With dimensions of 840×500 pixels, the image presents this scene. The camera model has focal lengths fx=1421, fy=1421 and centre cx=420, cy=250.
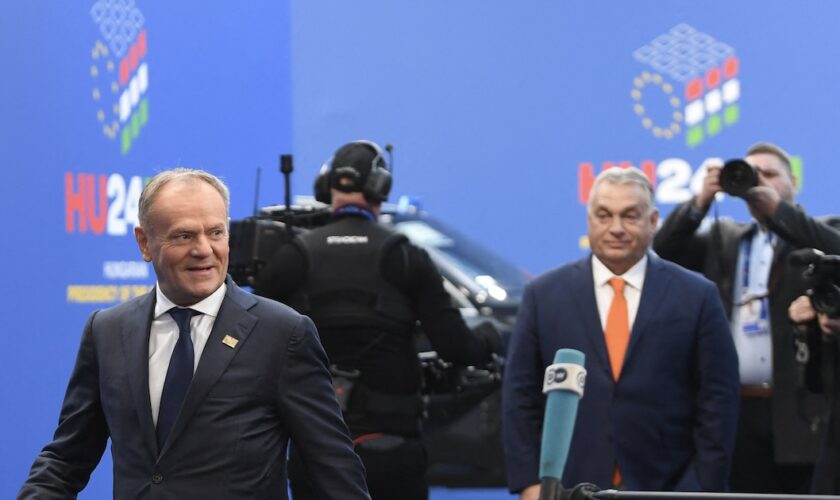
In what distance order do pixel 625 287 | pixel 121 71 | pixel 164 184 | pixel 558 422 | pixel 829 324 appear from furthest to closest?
pixel 121 71 < pixel 625 287 < pixel 829 324 < pixel 164 184 < pixel 558 422

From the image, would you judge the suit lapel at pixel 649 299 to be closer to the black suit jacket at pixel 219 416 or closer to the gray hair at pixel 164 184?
the black suit jacket at pixel 219 416

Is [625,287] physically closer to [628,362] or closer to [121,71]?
[628,362]

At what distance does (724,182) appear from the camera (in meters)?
5.33

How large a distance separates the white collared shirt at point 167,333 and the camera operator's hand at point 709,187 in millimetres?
2697

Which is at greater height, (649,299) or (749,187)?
(749,187)

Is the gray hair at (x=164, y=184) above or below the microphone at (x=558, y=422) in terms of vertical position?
above

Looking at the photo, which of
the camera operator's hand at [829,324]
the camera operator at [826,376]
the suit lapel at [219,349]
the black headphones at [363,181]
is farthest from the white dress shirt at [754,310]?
the suit lapel at [219,349]

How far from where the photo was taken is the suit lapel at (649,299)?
15.1 feet

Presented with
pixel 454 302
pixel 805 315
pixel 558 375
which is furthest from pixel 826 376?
pixel 558 375

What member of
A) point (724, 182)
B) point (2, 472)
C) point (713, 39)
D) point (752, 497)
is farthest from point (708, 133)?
point (752, 497)

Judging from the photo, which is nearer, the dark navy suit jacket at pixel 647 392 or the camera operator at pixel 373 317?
the dark navy suit jacket at pixel 647 392

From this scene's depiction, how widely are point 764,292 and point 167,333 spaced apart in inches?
114

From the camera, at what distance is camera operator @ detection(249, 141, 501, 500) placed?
17.1 feet

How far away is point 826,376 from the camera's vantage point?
4.84 meters
